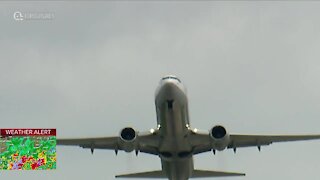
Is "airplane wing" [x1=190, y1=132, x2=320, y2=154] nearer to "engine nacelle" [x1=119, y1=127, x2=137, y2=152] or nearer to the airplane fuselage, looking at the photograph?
the airplane fuselage

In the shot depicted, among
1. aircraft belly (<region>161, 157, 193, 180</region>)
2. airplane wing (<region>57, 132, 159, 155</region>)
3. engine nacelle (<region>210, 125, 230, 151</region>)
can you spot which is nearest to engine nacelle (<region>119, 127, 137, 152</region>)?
airplane wing (<region>57, 132, 159, 155</region>)

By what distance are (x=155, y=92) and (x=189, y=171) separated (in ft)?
29.3

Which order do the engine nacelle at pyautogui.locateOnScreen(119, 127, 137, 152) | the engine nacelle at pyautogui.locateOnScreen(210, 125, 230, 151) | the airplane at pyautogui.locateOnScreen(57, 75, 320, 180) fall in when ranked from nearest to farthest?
1. the airplane at pyautogui.locateOnScreen(57, 75, 320, 180)
2. the engine nacelle at pyautogui.locateOnScreen(119, 127, 137, 152)
3. the engine nacelle at pyautogui.locateOnScreen(210, 125, 230, 151)

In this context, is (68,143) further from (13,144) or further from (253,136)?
(253,136)

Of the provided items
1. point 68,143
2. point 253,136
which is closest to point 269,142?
point 253,136

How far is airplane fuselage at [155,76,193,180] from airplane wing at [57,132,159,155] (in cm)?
74

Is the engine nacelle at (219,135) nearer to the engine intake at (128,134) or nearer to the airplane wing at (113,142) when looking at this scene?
the airplane wing at (113,142)

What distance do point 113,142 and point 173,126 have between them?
6953 mm

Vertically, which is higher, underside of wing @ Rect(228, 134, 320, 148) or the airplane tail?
underside of wing @ Rect(228, 134, 320, 148)

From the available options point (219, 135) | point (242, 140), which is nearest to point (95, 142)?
point (219, 135)

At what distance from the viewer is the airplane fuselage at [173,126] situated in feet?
119

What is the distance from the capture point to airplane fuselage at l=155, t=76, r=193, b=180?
1422 inches

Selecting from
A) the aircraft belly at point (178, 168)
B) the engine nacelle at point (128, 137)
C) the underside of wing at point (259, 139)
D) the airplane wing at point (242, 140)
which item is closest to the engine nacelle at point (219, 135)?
the airplane wing at point (242, 140)

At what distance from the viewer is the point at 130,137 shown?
3778 centimetres
